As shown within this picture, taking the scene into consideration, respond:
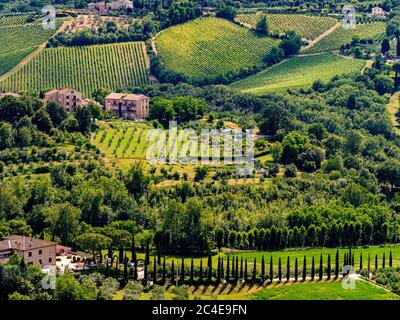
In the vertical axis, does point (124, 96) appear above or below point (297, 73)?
below

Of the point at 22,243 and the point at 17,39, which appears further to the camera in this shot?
the point at 17,39

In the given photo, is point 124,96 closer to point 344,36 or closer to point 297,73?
point 297,73

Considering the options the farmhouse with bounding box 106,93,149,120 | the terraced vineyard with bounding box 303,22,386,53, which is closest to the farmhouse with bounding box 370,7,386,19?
the terraced vineyard with bounding box 303,22,386,53

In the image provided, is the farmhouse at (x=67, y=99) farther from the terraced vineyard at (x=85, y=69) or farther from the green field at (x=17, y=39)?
the green field at (x=17, y=39)

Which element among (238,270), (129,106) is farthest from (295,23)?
(238,270)

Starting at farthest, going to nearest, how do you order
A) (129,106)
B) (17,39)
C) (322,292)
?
(17,39) < (129,106) < (322,292)

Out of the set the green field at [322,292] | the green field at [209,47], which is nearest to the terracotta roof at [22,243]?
the green field at [322,292]
